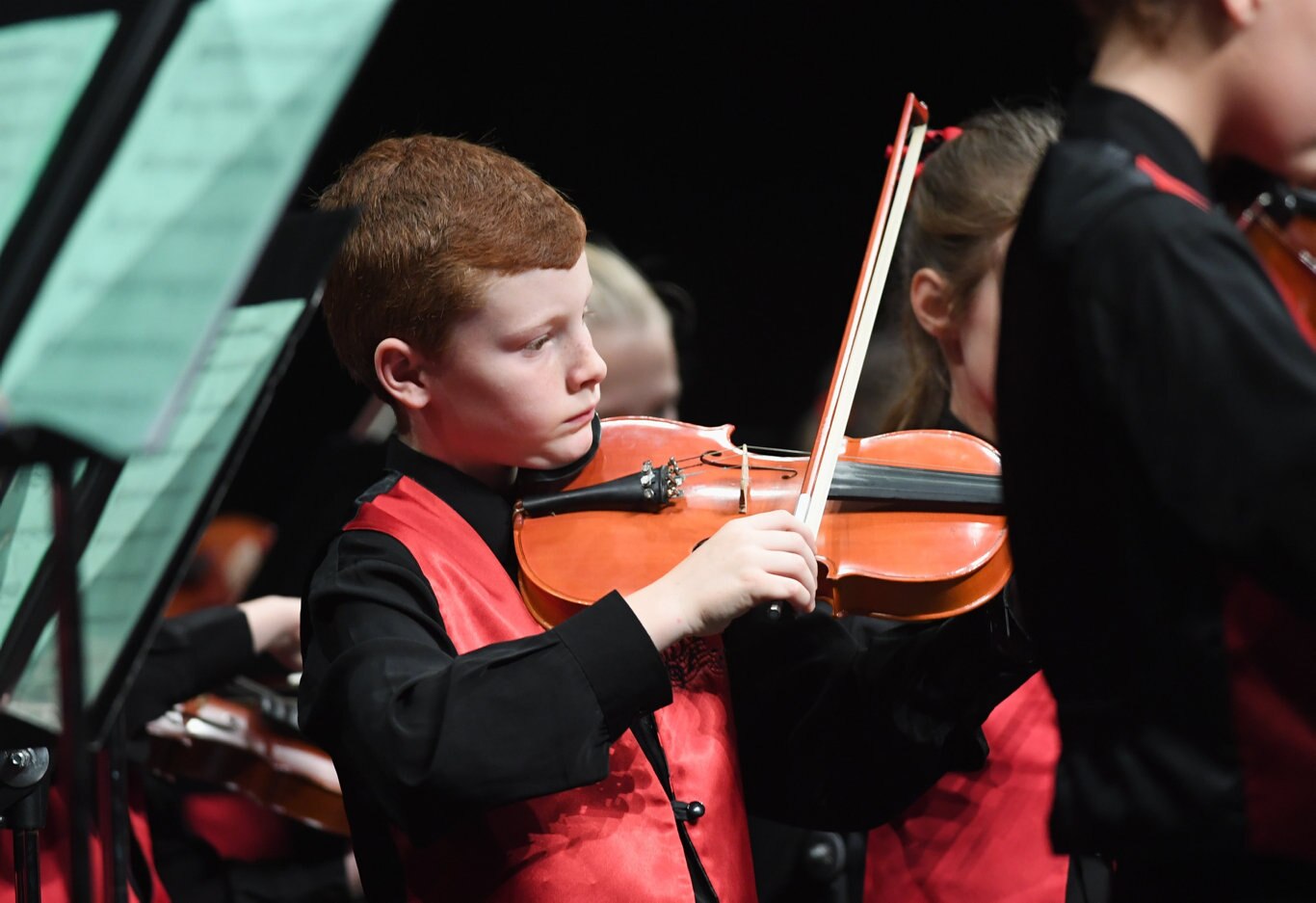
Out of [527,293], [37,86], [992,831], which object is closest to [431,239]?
[527,293]

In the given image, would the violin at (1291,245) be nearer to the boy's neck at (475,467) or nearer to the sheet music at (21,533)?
the boy's neck at (475,467)

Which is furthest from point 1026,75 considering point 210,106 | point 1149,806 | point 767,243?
point 1149,806

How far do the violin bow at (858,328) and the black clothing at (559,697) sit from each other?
7.3 inches

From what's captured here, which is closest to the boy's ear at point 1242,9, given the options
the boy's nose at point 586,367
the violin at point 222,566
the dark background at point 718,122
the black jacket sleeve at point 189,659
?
the boy's nose at point 586,367

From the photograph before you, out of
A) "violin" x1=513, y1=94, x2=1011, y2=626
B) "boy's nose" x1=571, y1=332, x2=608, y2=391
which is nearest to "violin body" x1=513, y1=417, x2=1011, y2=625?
"violin" x1=513, y1=94, x2=1011, y2=626

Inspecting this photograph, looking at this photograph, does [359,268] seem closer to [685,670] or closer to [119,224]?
[119,224]

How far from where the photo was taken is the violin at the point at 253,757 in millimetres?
2061

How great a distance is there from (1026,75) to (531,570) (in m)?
2.29

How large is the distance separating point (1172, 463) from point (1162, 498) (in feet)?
0.07

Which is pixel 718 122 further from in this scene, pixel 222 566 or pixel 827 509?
pixel 827 509

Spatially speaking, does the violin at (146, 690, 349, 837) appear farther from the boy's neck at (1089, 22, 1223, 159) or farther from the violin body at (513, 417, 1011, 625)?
the boy's neck at (1089, 22, 1223, 159)

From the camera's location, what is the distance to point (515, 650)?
3.58 feet

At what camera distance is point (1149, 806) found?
2.50ft

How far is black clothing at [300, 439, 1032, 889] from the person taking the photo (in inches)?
41.3
